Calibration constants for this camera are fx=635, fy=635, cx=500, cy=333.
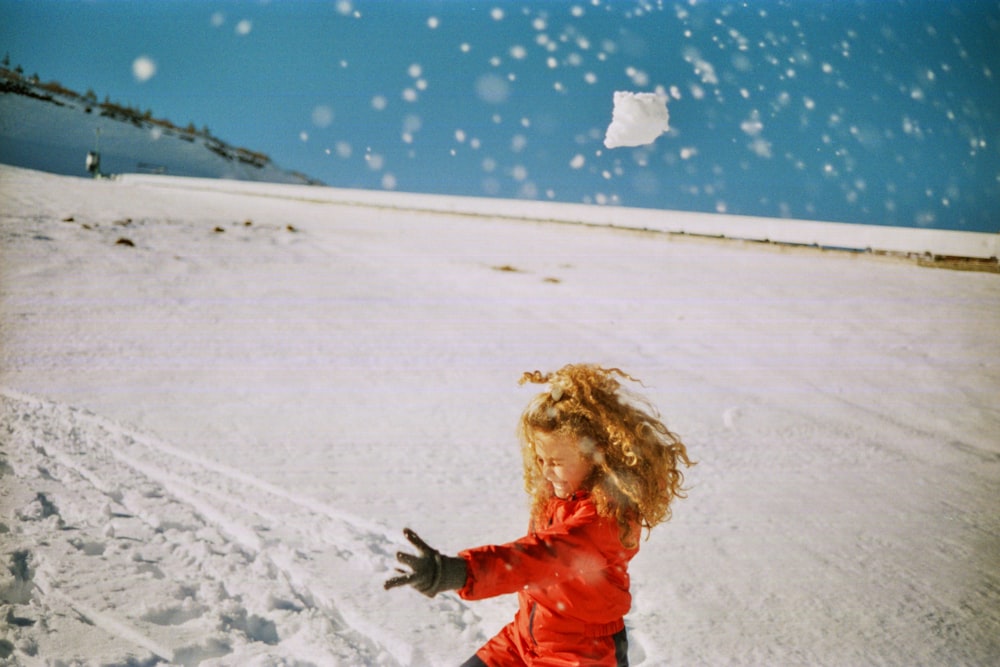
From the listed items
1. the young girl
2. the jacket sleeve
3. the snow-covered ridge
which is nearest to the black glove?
the jacket sleeve

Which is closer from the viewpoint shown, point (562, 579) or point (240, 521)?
point (562, 579)

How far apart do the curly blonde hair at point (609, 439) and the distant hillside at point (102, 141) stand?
785 inches

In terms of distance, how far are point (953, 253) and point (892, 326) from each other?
87.0 inches

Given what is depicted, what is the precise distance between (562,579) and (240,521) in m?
1.75

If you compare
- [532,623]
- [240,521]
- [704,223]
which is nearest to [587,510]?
[532,623]

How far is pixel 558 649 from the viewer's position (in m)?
1.33

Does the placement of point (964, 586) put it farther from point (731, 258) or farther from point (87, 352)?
point (731, 258)

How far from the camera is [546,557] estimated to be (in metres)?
→ 1.20

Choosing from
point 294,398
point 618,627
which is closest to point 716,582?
point 618,627

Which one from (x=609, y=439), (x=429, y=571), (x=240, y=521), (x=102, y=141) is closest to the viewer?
(x=429, y=571)

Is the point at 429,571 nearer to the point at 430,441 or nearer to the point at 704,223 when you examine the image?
the point at 430,441

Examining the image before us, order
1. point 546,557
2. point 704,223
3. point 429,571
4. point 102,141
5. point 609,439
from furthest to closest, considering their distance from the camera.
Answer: point 102,141 < point 704,223 < point 609,439 < point 546,557 < point 429,571

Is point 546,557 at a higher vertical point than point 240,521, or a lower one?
higher

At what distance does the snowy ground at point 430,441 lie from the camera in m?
2.02
